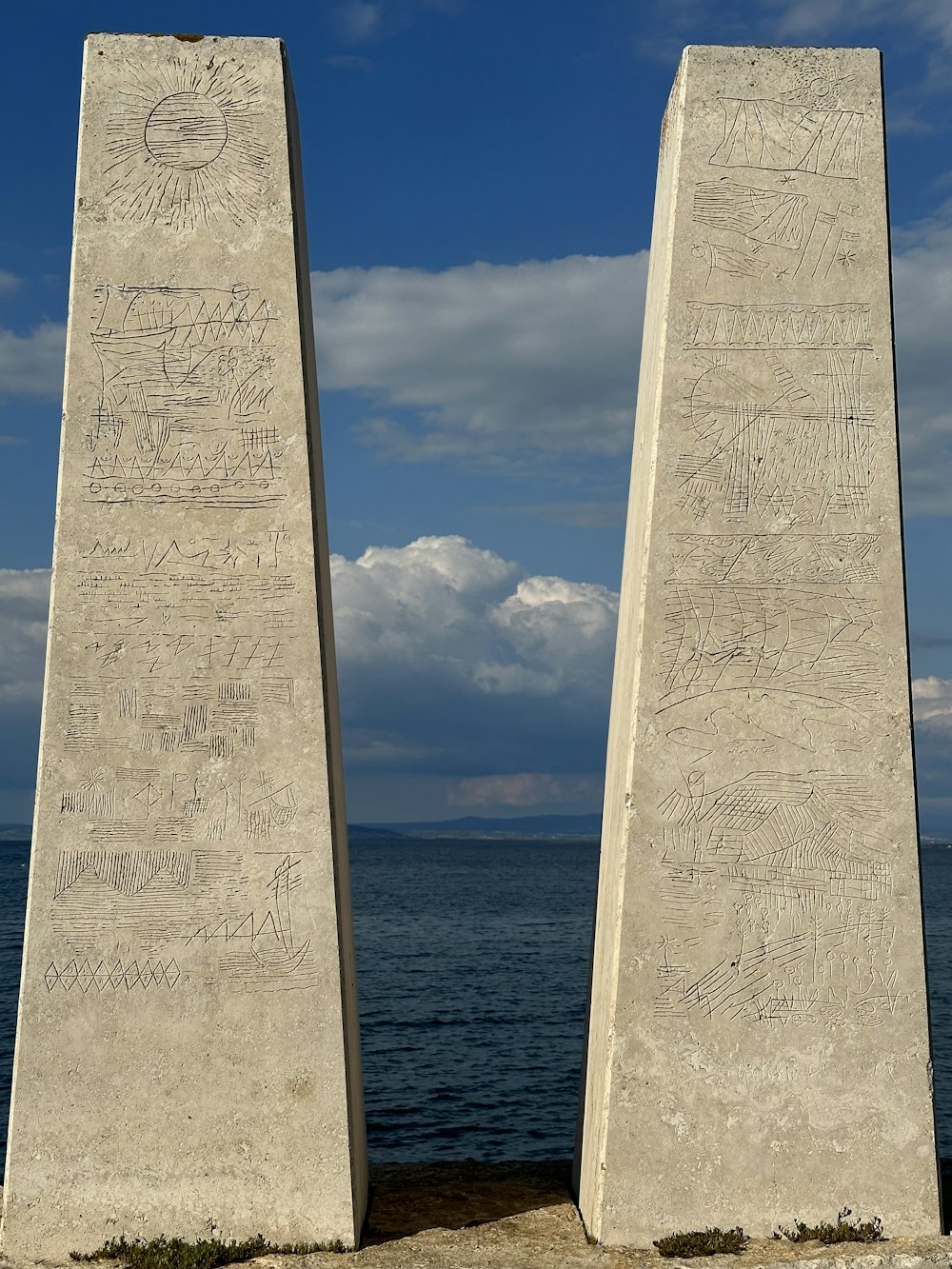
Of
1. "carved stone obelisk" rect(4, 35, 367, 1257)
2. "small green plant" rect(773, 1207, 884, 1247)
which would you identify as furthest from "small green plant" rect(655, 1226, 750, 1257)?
"carved stone obelisk" rect(4, 35, 367, 1257)

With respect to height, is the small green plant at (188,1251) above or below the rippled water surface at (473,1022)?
above

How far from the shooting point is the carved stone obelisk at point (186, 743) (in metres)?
9.34

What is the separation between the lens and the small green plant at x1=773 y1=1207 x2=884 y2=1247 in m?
9.35

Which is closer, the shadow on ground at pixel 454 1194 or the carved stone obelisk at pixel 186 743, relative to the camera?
the carved stone obelisk at pixel 186 743

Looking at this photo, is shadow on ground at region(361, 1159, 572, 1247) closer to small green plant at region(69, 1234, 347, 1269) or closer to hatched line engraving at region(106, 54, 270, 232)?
small green plant at region(69, 1234, 347, 1269)

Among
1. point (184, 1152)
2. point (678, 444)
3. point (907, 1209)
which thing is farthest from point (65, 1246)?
point (678, 444)

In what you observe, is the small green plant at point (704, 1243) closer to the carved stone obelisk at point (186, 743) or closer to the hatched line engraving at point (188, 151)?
the carved stone obelisk at point (186, 743)

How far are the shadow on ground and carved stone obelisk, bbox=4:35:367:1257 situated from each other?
2.53 feet

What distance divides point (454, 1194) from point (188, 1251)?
2.70 metres

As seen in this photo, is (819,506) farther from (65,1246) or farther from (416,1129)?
(416,1129)

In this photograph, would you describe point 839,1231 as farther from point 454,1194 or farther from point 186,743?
point 186,743

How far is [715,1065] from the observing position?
945 centimetres

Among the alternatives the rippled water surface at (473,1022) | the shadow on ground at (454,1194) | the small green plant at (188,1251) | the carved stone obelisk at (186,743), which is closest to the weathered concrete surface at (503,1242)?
the shadow on ground at (454,1194)

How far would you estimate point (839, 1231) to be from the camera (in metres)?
9.38
